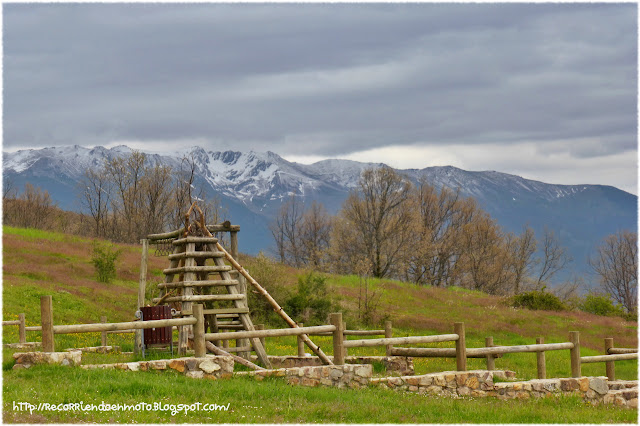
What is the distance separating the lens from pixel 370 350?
1062 inches

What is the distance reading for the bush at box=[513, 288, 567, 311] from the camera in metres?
46.1

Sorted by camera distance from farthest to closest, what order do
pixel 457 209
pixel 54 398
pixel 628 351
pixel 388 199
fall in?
pixel 457 209
pixel 388 199
pixel 628 351
pixel 54 398

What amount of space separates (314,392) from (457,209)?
7272 centimetres

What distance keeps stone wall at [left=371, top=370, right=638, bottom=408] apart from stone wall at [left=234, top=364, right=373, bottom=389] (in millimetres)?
306

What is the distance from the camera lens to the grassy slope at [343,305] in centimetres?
2688

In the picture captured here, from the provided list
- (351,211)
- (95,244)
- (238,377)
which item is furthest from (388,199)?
(238,377)

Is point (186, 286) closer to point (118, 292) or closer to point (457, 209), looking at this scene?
point (118, 292)

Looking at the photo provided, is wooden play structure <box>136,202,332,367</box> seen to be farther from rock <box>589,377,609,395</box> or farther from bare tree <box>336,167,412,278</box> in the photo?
bare tree <box>336,167,412,278</box>

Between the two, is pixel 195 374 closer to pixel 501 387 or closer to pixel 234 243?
pixel 234 243

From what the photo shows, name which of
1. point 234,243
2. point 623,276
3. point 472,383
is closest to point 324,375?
point 472,383

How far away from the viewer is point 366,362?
62.1ft

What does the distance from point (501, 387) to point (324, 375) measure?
3931 millimetres

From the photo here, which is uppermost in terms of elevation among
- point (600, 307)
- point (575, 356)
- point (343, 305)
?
point (575, 356)

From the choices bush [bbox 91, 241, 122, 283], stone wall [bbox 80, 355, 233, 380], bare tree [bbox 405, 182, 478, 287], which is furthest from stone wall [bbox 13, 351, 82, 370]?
bare tree [bbox 405, 182, 478, 287]
